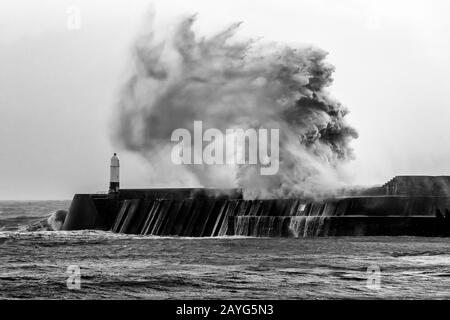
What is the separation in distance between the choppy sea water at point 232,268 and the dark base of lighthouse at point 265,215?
2.94ft

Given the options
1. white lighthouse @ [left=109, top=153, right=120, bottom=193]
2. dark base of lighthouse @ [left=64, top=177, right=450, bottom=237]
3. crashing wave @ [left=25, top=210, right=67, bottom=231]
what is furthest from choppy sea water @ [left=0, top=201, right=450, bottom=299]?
crashing wave @ [left=25, top=210, right=67, bottom=231]

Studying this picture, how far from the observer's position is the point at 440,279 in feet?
61.3

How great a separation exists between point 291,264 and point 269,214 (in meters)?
8.37

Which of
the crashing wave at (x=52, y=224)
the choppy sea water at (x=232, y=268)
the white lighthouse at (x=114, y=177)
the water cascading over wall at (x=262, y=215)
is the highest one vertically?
the white lighthouse at (x=114, y=177)

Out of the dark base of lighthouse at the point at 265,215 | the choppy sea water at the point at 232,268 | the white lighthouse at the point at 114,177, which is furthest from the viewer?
the white lighthouse at the point at 114,177

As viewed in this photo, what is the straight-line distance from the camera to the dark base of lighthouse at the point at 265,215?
27.8 metres

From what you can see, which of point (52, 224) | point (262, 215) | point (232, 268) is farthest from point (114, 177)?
point (232, 268)

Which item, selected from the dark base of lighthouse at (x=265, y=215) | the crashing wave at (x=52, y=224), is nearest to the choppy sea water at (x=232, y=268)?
the dark base of lighthouse at (x=265, y=215)

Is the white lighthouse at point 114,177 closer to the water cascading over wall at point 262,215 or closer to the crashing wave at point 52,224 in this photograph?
the water cascading over wall at point 262,215

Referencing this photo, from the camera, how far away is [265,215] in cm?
3016

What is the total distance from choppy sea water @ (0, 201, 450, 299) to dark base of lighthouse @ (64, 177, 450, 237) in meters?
0.90

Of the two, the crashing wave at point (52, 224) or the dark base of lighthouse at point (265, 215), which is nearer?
the dark base of lighthouse at point (265, 215)
